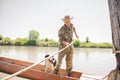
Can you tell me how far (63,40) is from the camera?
2895 millimetres

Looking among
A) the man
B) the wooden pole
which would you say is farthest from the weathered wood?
the man

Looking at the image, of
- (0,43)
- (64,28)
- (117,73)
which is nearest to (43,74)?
(64,28)

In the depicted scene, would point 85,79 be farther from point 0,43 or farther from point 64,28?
point 0,43

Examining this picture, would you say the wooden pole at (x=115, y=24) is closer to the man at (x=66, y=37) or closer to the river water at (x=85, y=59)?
the man at (x=66, y=37)

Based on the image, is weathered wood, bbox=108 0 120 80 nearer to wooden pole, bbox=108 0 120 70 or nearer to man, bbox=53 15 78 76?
wooden pole, bbox=108 0 120 70

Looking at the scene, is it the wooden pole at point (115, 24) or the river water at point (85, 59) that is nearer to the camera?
the wooden pole at point (115, 24)

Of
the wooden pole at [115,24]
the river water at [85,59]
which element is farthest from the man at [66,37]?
the river water at [85,59]

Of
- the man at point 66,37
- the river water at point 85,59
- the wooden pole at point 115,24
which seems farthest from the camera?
the river water at point 85,59

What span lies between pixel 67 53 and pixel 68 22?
1.56 ft

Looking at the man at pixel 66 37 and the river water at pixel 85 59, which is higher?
the man at pixel 66 37

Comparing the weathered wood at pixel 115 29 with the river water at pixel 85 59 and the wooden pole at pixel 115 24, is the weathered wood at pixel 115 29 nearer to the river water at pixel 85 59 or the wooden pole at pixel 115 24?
the wooden pole at pixel 115 24

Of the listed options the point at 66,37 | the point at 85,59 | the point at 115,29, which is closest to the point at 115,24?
the point at 115,29

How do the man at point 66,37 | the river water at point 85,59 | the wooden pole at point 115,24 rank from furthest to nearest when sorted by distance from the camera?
the river water at point 85,59, the man at point 66,37, the wooden pole at point 115,24

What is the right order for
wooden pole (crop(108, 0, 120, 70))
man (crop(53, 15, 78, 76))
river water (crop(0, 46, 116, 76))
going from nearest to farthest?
wooden pole (crop(108, 0, 120, 70)) < man (crop(53, 15, 78, 76)) < river water (crop(0, 46, 116, 76))
